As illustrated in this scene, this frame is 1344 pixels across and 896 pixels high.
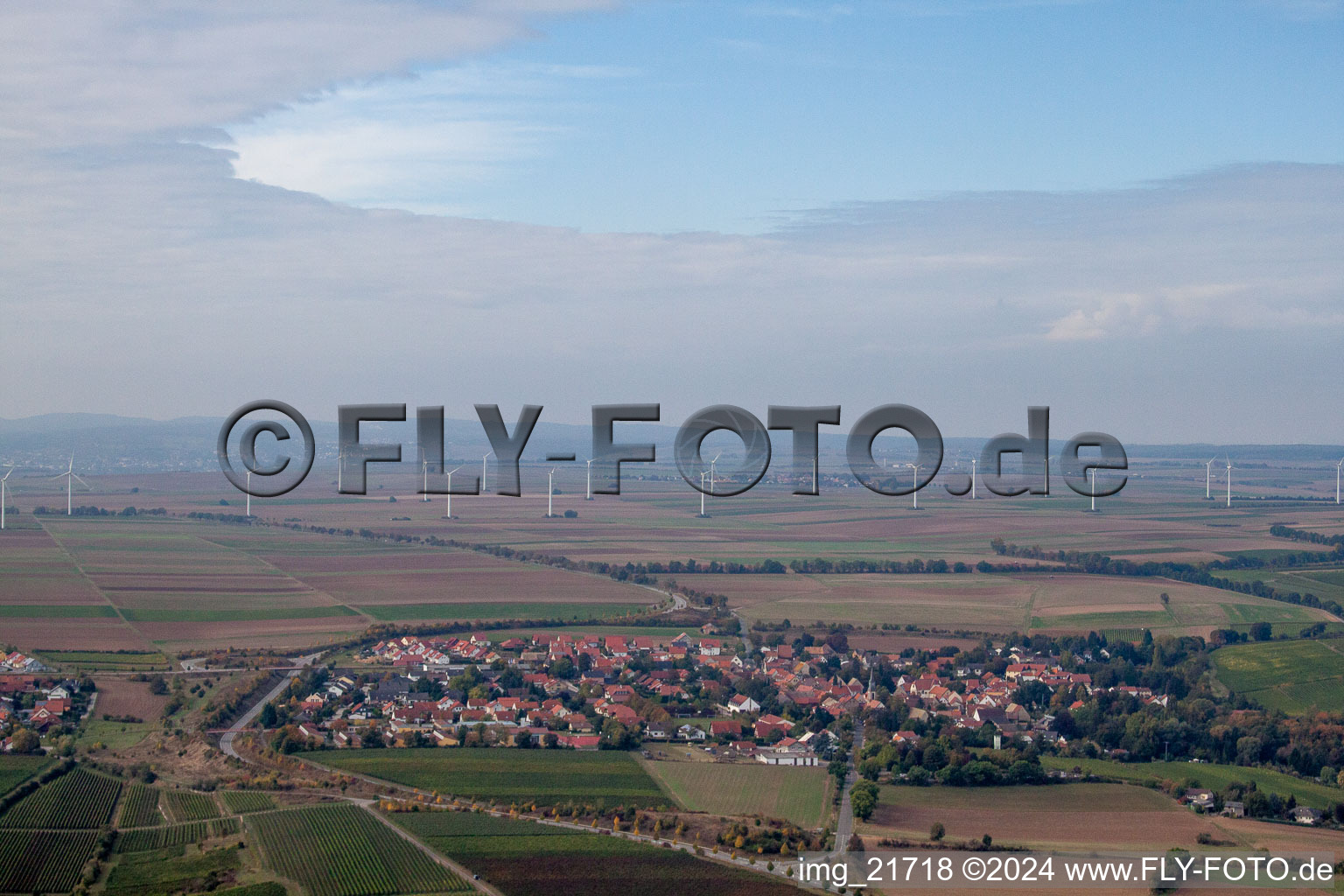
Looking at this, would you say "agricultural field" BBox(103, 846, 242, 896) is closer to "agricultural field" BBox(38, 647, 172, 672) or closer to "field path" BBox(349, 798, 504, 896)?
"field path" BBox(349, 798, 504, 896)

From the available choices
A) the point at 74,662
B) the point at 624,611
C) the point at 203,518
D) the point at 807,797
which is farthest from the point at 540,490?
the point at 807,797

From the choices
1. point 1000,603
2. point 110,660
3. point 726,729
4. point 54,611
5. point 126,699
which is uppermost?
point 1000,603

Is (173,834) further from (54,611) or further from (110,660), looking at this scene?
(54,611)

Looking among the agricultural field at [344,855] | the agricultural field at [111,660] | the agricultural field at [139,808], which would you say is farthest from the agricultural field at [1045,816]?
the agricultural field at [111,660]

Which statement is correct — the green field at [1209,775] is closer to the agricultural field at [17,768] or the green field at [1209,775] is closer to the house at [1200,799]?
the house at [1200,799]

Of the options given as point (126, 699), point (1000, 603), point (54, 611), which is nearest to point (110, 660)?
point (126, 699)

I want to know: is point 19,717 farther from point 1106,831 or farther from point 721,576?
point 721,576
